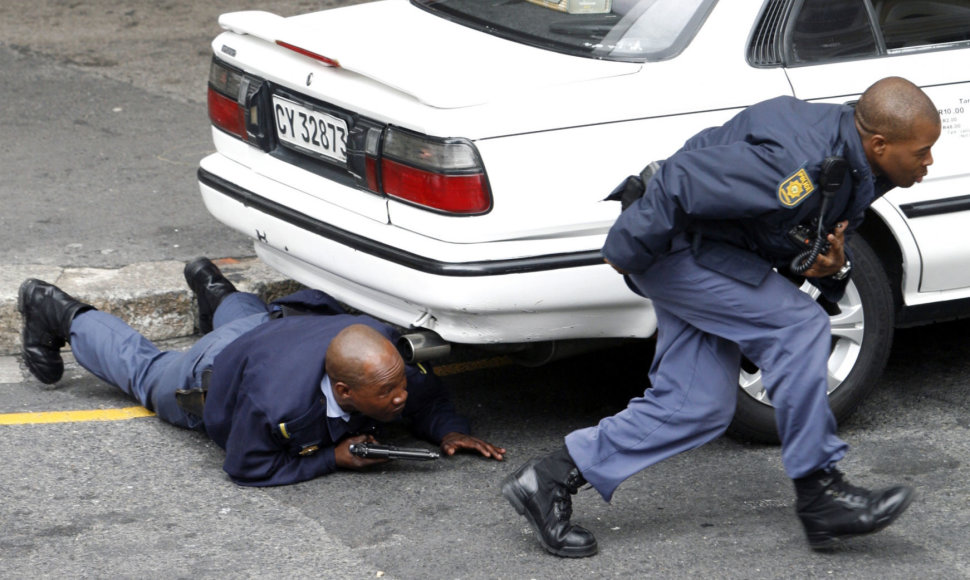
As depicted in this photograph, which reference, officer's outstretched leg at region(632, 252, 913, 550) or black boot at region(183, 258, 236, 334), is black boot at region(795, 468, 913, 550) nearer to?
officer's outstretched leg at region(632, 252, 913, 550)

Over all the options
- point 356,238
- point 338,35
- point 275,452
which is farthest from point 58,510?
point 338,35

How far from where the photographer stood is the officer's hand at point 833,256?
325 centimetres

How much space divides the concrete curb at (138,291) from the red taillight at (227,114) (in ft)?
2.70

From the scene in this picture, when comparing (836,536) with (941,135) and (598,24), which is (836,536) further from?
(598,24)

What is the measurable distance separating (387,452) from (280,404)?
0.36 meters

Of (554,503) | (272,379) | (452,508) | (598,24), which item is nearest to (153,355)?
(272,379)

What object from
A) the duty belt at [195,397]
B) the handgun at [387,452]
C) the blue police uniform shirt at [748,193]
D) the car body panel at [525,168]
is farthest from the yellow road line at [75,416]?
the blue police uniform shirt at [748,193]

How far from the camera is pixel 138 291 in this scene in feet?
16.4

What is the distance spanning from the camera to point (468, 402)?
4562mm

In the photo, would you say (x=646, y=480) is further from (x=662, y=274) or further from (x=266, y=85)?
(x=266, y=85)

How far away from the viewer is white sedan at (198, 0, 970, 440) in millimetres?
3660

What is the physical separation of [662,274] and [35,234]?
320cm

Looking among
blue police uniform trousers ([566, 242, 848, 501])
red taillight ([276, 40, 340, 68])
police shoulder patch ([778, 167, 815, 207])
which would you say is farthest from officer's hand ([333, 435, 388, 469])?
police shoulder patch ([778, 167, 815, 207])

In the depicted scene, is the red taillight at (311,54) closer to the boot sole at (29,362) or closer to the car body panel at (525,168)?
the car body panel at (525,168)
